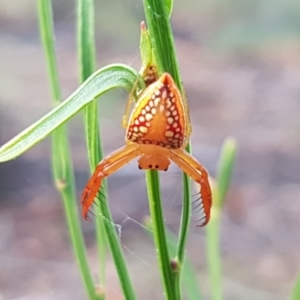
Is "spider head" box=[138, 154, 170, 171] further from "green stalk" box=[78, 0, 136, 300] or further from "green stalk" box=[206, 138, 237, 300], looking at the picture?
"green stalk" box=[206, 138, 237, 300]

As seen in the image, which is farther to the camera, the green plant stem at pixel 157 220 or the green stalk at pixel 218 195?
the green stalk at pixel 218 195

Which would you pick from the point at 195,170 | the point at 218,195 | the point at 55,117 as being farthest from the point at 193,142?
the point at 55,117

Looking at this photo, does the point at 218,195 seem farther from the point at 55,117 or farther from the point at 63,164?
the point at 55,117

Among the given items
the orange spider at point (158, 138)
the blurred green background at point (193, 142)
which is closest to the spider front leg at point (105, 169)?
the orange spider at point (158, 138)

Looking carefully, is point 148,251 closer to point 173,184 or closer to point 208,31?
point 173,184

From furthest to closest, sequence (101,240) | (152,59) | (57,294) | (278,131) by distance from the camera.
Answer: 1. (278,131)
2. (57,294)
3. (101,240)
4. (152,59)

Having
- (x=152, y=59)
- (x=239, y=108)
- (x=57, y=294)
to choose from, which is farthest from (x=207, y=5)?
(x=152, y=59)

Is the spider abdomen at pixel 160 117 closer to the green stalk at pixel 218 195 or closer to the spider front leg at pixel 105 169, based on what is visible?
the spider front leg at pixel 105 169
